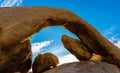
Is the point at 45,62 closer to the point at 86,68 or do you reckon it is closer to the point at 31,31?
the point at 86,68

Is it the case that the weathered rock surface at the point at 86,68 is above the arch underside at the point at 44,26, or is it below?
below

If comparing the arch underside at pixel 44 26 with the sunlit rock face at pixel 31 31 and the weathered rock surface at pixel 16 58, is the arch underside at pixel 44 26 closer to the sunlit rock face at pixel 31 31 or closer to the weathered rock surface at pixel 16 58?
the sunlit rock face at pixel 31 31

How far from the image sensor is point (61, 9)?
393 inches

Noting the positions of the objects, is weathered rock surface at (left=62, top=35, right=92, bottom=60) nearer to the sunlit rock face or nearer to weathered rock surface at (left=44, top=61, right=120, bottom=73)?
the sunlit rock face

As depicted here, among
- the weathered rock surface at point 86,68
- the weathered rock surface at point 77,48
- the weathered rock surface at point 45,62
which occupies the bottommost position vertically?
the weathered rock surface at point 86,68

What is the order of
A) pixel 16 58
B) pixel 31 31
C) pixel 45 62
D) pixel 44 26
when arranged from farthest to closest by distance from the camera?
pixel 45 62 → pixel 16 58 → pixel 44 26 → pixel 31 31

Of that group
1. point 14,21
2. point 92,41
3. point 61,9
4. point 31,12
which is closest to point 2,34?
point 14,21

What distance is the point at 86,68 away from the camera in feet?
32.2

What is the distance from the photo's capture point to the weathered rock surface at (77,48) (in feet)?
34.0

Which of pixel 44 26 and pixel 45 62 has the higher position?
pixel 44 26

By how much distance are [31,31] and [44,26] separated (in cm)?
56

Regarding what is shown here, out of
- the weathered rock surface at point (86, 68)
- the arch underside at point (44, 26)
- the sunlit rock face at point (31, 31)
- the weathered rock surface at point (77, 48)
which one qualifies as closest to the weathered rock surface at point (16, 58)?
the sunlit rock face at point (31, 31)

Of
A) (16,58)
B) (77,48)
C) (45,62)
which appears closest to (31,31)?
(16,58)

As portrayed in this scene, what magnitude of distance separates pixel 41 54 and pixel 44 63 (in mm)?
322
